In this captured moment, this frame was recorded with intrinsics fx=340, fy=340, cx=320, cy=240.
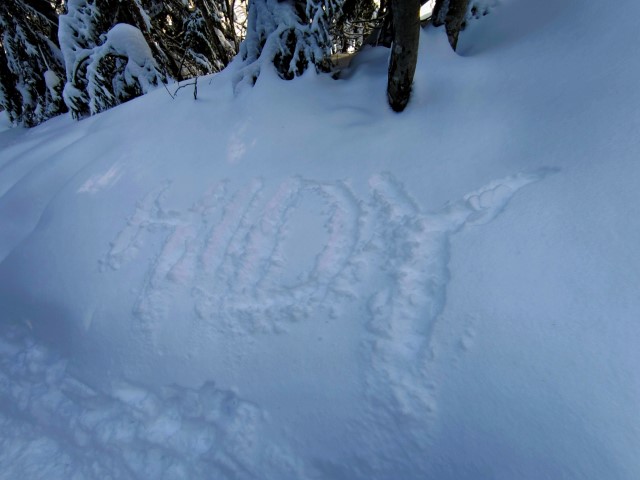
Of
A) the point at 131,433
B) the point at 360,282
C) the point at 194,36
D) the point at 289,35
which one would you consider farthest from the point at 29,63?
the point at 360,282

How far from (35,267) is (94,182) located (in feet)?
2.53

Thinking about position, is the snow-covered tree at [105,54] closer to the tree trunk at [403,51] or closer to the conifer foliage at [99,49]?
the conifer foliage at [99,49]

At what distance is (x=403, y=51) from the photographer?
7.38ft

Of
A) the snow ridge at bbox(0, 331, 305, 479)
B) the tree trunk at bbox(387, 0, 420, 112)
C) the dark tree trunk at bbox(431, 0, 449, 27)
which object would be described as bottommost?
the snow ridge at bbox(0, 331, 305, 479)

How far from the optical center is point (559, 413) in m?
1.17

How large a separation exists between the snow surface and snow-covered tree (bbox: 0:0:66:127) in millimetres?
4968

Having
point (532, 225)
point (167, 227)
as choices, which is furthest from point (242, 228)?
point (532, 225)

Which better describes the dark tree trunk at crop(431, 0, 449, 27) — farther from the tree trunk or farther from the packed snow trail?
the packed snow trail

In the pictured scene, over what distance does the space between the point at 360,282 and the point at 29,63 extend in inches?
Result: 315

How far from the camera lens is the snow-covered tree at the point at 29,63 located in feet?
19.0

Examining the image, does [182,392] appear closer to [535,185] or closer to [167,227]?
[167,227]

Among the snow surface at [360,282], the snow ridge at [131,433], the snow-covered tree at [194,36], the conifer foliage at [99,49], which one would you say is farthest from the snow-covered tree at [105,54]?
the snow ridge at [131,433]

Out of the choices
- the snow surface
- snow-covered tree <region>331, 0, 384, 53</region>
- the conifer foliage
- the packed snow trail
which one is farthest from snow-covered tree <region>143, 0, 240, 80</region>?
the packed snow trail

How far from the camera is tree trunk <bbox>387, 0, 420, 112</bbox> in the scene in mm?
2086
